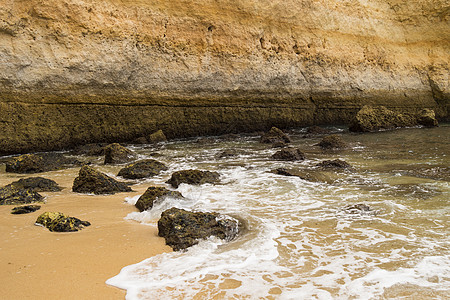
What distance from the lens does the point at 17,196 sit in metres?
4.30

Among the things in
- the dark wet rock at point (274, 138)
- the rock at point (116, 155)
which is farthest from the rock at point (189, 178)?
the dark wet rock at point (274, 138)

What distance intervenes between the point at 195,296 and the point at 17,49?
747 centimetres

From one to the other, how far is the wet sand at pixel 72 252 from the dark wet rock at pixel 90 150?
4.15m

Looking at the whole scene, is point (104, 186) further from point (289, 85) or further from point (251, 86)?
point (289, 85)

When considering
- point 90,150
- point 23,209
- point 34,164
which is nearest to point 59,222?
point 23,209

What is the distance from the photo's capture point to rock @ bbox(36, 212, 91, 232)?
10.6ft

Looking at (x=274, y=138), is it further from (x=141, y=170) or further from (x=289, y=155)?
(x=141, y=170)

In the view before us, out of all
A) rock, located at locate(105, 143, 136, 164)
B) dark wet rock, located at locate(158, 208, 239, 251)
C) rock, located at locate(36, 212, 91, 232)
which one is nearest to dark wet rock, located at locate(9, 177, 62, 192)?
Result: rock, located at locate(36, 212, 91, 232)

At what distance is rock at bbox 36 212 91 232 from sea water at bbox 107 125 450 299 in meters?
0.60

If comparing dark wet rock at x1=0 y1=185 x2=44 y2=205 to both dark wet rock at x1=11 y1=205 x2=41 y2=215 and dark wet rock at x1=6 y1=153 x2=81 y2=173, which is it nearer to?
dark wet rock at x1=11 y1=205 x2=41 y2=215

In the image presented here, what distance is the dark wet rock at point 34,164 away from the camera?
6.30 meters

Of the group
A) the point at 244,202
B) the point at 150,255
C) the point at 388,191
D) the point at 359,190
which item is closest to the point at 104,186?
the point at 244,202

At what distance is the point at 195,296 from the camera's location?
225 centimetres

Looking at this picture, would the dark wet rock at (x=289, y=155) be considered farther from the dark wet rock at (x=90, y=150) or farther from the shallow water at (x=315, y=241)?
the dark wet rock at (x=90, y=150)
